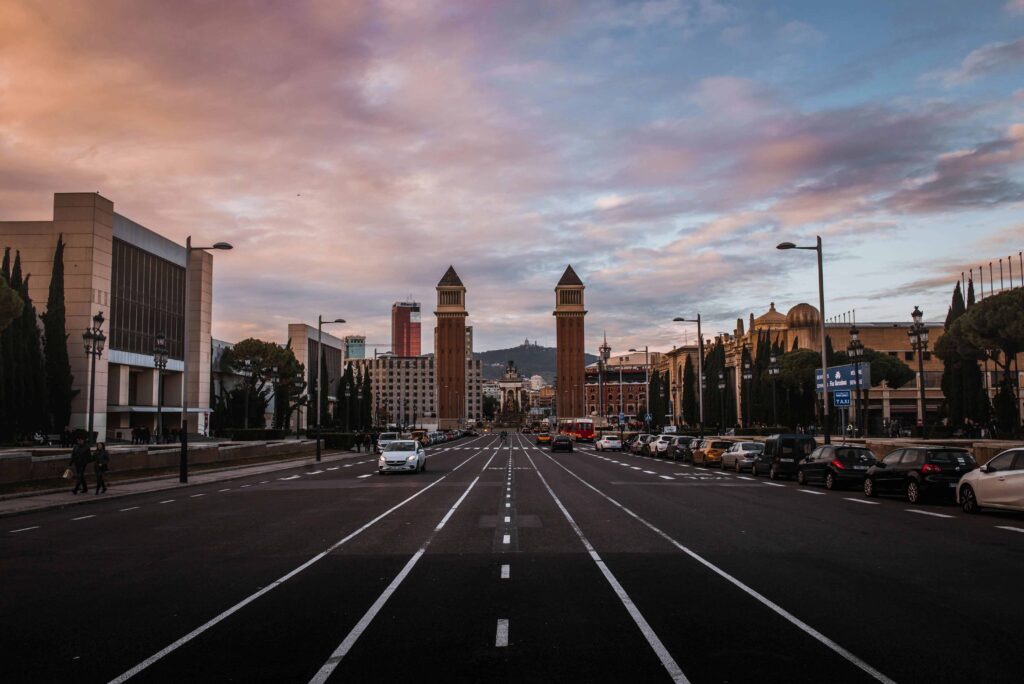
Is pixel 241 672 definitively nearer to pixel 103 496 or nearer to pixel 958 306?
pixel 103 496

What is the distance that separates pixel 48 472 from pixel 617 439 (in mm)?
49673

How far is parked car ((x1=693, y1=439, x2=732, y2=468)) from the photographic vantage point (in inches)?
1667

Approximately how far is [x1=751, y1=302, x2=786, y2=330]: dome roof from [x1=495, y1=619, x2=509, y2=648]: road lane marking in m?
107

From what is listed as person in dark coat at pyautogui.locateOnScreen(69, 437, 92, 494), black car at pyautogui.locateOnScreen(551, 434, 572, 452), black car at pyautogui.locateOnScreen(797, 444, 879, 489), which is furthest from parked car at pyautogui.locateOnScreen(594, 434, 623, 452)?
person in dark coat at pyautogui.locateOnScreen(69, 437, 92, 494)

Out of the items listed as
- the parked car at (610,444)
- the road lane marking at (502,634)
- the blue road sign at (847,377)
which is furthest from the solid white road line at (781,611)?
the parked car at (610,444)

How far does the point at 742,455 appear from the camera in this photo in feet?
122

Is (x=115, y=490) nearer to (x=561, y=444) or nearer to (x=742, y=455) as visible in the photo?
(x=742, y=455)

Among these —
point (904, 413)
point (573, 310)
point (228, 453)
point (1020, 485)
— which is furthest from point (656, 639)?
point (573, 310)

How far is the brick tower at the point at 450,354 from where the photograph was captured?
7224 inches

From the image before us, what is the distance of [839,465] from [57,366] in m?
56.3

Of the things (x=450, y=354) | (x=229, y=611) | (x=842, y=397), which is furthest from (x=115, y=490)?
(x=450, y=354)

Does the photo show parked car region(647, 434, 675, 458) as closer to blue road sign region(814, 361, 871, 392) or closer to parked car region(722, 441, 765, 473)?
blue road sign region(814, 361, 871, 392)

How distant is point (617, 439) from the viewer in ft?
235

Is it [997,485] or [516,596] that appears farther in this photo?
[997,485]
